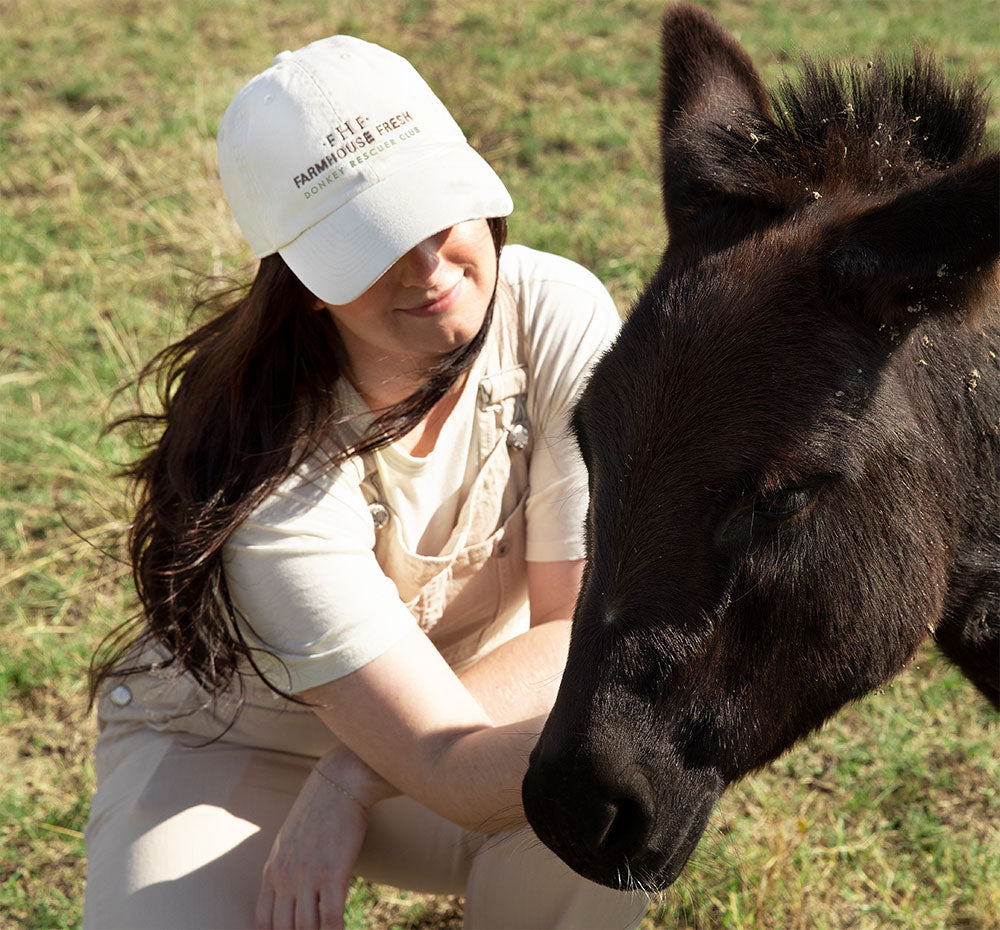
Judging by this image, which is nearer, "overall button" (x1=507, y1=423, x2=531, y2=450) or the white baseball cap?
the white baseball cap

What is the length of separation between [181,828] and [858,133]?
2.12 meters

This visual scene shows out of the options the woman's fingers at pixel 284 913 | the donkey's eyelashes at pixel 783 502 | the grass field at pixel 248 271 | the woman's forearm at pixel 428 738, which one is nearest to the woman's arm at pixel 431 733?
the woman's forearm at pixel 428 738

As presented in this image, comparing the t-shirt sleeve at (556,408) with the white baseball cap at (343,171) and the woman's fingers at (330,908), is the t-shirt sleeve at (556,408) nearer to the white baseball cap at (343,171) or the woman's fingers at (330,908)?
the white baseball cap at (343,171)

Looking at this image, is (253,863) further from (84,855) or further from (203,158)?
(203,158)

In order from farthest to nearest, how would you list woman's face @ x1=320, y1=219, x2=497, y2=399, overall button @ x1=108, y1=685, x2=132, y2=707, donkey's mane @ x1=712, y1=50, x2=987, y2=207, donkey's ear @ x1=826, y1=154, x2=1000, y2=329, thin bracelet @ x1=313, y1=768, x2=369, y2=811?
1. overall button @ x1=108, y1=685, x2=132, y2=707
2. thin bracelet @ x1=313, y1=768, x2=369, y2=811
3. woman's face @ x1=320, y1=219, x2=497, y2=399
4. donkey's mane @ x1=712, y1=50, x2=987, y2=207
5. donkey's ear @ x1=826, y1=154, x2=1000, y2=329

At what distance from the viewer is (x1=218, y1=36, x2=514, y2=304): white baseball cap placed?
227 cm

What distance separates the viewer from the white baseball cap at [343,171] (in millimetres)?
2270

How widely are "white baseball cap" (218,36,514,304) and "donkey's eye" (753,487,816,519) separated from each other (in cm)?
89

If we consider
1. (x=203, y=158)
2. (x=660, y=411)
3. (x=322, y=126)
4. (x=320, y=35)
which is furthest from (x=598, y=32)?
(x=660, y=411)

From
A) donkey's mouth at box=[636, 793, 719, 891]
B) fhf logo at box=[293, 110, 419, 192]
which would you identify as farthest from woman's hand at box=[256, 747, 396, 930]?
fhf logo at box=[293, 110, 419, 192]

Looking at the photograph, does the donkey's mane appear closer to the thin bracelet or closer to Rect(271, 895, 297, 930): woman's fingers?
the thin bracelet

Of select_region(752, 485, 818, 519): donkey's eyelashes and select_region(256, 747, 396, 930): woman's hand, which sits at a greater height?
select_region(752, 485, 818, 519): donkey's eyelashes

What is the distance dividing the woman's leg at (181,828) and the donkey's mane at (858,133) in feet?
6.00

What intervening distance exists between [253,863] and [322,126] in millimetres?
1694
